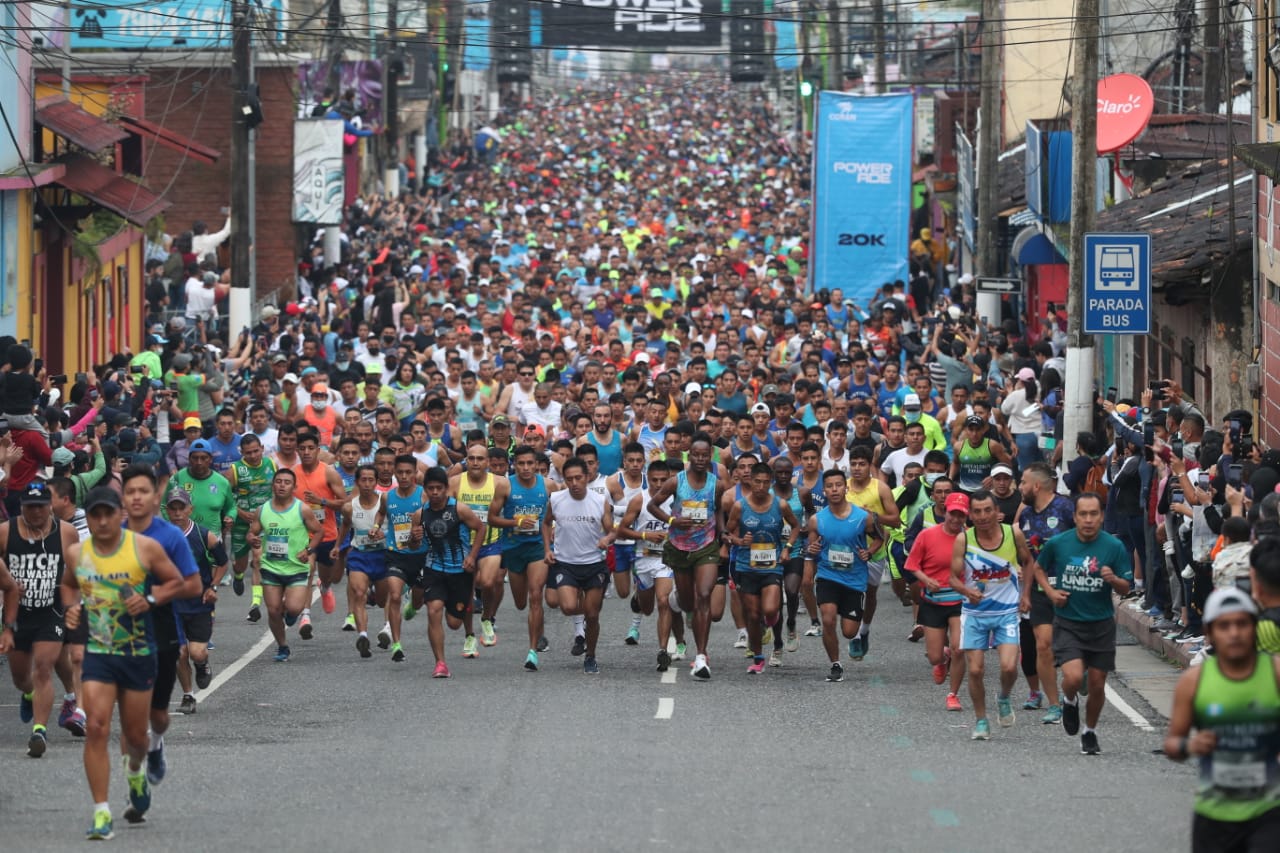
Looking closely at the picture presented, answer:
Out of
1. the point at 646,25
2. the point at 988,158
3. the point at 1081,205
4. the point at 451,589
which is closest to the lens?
the point at 451,589

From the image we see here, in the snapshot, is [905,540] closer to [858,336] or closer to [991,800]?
[991,800]

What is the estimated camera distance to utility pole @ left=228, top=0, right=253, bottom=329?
29.4m

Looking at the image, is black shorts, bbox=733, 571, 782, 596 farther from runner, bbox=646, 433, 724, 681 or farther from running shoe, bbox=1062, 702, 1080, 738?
running shoe, bbox=1062, 702, 1080, 738

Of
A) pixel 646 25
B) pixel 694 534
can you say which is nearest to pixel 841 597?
pixel 694 534

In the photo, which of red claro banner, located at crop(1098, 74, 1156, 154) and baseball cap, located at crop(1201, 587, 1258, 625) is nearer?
baseball cap, located at crop(1201, 587, 1258, 625)

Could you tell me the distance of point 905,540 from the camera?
17.7 meters

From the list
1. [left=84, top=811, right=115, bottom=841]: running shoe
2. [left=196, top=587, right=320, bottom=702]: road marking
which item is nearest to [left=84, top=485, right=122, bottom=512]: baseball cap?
[left=84, top=811, right=115, bottom=841]: running shoe

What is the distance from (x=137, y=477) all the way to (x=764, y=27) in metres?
65.2

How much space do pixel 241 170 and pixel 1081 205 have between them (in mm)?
12831

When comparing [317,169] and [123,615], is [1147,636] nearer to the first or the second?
[123,615]

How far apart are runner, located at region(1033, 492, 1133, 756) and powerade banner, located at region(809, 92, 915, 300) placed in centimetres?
2315

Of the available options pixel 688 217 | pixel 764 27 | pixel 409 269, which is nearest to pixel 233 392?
pixel 409 269

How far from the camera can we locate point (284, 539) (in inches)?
650

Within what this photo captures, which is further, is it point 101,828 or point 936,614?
point 936,614
